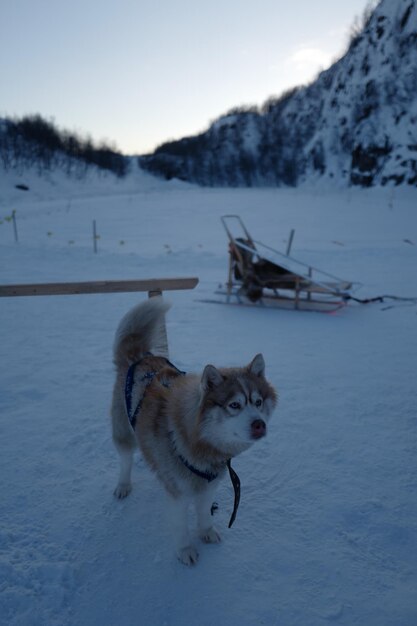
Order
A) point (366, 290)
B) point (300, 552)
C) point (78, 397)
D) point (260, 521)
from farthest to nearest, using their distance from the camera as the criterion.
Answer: point (366, 290) < point (78, 397) < point (260, 521) < point (300, 552)

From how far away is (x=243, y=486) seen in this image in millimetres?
2676

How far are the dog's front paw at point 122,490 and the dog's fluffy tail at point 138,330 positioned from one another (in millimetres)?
769

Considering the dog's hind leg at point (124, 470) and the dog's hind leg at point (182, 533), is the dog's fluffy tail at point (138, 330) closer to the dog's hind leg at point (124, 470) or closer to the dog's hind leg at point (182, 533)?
the dog's hind leg at point (124, 470)

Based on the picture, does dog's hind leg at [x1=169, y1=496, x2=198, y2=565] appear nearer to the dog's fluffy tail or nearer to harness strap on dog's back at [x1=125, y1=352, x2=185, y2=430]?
harness strap on dog's back at [x1=125, y1=352, x2=185, y2=430]

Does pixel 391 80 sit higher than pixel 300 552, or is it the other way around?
pixel 391 80

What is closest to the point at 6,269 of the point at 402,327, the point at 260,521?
the point at 402,327

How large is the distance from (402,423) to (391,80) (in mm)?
29686

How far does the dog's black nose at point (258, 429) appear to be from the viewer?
70.7 inches

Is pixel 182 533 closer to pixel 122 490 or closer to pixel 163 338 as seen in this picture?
pixel 122 490

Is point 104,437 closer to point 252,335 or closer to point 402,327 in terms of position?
point 252,335

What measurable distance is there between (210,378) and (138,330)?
0.88m

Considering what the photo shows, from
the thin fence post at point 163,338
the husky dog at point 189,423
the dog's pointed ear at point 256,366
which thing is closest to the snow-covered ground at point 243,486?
the husky dog at point 189,423

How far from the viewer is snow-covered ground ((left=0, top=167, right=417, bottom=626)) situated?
1889mm

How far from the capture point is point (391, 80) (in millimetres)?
26016
